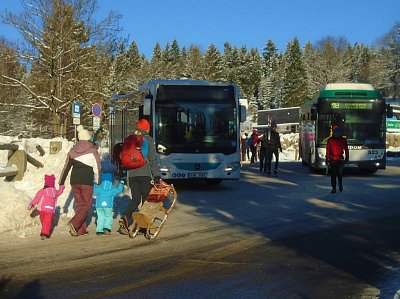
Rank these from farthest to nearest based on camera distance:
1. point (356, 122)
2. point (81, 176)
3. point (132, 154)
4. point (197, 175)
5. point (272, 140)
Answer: point (272, 140) → point (356, 122) → point (197, 175) → point (132, 154) → point (81, 176)

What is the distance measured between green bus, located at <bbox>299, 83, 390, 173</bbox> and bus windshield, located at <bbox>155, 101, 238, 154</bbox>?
6.78 m

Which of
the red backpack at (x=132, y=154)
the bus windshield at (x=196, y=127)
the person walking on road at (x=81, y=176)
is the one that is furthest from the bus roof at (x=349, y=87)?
the person walking on road at (x=81, y=176)

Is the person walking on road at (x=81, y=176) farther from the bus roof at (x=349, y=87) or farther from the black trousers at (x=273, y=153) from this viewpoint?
the bus roof at (x=349, y=87)

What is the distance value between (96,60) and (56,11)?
3.76m

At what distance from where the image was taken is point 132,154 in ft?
A: 31.9

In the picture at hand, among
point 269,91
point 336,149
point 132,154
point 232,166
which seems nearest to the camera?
point 132,154

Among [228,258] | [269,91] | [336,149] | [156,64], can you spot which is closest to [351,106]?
[336,149]

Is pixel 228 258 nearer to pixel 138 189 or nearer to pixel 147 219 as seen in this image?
pixel 147 219

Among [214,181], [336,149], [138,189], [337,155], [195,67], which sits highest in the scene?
[195,67]

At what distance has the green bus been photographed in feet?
73.1

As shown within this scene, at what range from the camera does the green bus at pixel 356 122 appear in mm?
22281

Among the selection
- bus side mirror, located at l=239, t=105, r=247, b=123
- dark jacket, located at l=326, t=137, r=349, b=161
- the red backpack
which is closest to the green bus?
bus side mirror, located at l=239, t=105, r=247, b=123

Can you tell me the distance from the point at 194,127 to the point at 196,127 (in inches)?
2.3

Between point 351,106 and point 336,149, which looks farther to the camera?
point 351,106
